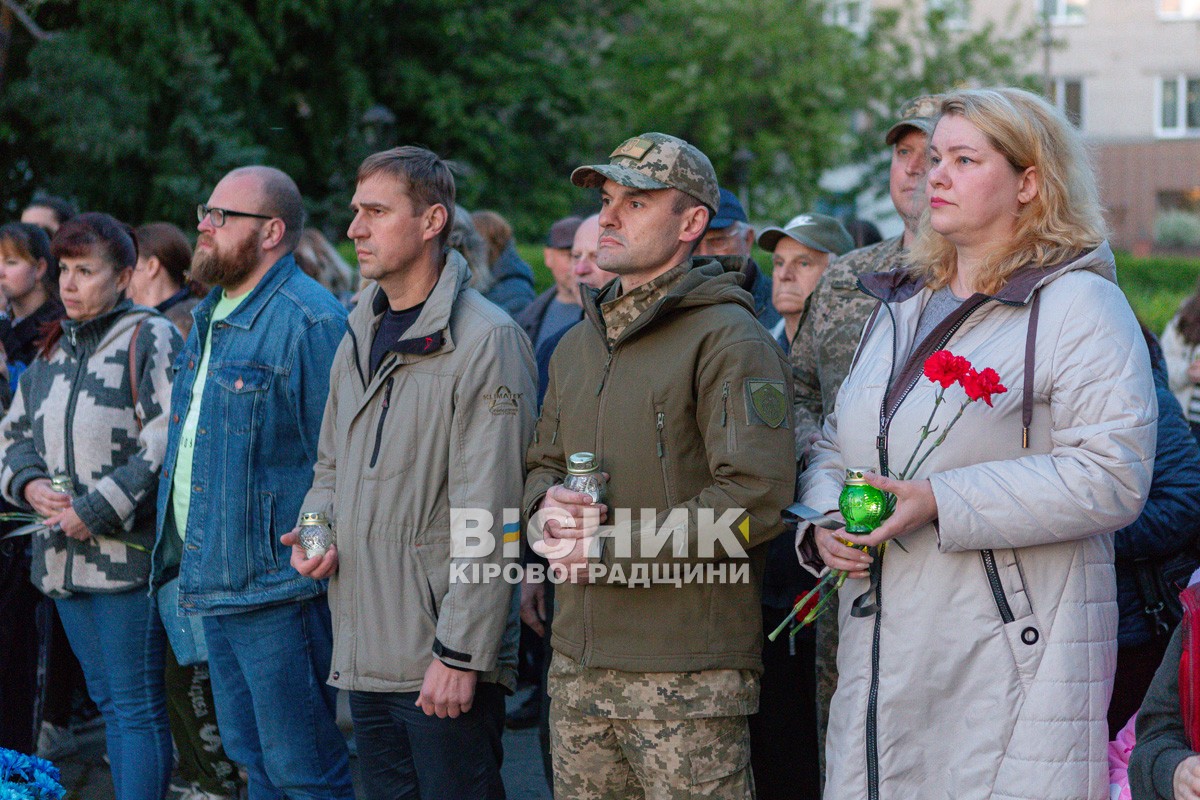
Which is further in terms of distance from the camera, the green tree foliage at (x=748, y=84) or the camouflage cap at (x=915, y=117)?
the green tree foliage at (x=748, y=84)

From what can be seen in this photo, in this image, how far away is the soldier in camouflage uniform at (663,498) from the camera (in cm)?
306

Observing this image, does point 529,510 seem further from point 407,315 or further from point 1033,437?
point 1033,437

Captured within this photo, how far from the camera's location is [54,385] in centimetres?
472

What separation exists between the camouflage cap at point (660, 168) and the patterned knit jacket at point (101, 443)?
82.7 inches

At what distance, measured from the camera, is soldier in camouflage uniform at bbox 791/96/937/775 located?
12.4 feet

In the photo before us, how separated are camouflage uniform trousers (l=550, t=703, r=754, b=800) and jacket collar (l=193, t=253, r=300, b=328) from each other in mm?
1757

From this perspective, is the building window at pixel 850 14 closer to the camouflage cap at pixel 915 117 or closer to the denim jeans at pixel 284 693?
the camouflage cap at pixel 915 117

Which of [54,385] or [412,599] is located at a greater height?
[54,385]

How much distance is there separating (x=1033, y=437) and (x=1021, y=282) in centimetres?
35

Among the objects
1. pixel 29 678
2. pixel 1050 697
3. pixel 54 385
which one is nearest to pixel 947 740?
pixel 1050 697

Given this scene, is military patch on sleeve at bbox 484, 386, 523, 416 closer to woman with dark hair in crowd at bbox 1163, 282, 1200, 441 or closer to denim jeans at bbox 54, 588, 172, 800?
denim jeans at bbox 54, 588, 172, 800

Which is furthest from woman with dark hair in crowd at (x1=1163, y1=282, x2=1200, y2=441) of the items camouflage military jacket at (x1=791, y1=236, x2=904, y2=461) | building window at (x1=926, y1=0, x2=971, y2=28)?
building window at (x1=926, y1=0, x2=971, y2=28)

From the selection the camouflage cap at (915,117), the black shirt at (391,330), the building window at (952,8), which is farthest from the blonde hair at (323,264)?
the building window at (952,8)

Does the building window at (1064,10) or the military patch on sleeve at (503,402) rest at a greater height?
the building window at (1064,10)
